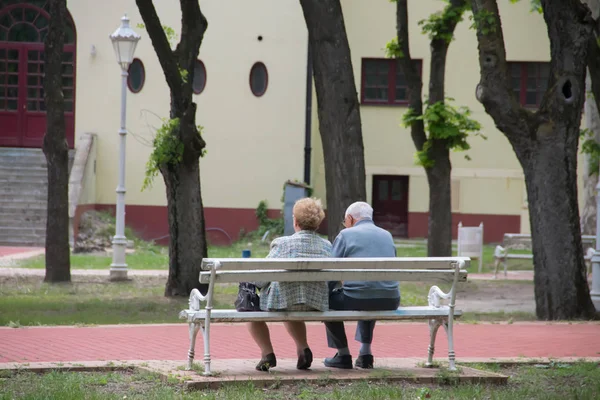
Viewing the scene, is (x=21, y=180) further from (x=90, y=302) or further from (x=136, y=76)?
(x=90, y=302)

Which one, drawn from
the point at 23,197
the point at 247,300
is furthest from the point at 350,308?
the point at 23,197

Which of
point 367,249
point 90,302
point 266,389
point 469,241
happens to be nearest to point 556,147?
point 367,249

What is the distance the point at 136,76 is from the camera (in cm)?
3003

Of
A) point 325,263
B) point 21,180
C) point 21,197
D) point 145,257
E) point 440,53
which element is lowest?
point 145,257

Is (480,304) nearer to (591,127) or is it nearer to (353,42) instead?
(591,127)

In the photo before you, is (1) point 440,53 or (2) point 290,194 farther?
(2) point 290,194

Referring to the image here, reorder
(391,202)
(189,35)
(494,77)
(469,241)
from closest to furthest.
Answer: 1. (494,77)
2. (189,35)
3. (469,241)
4. (391,202)

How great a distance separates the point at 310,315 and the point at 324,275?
32 centimetres

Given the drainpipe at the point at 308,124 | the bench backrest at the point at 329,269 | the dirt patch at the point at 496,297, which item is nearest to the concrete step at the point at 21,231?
the drainpipe at the point at 308,124

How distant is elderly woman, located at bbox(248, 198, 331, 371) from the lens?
8070 millimetres

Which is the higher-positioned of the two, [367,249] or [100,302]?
[367,249]

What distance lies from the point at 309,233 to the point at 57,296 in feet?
28.5

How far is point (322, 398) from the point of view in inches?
281

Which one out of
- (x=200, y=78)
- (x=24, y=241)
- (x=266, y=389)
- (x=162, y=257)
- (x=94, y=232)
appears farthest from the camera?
(x=200, y=78)
